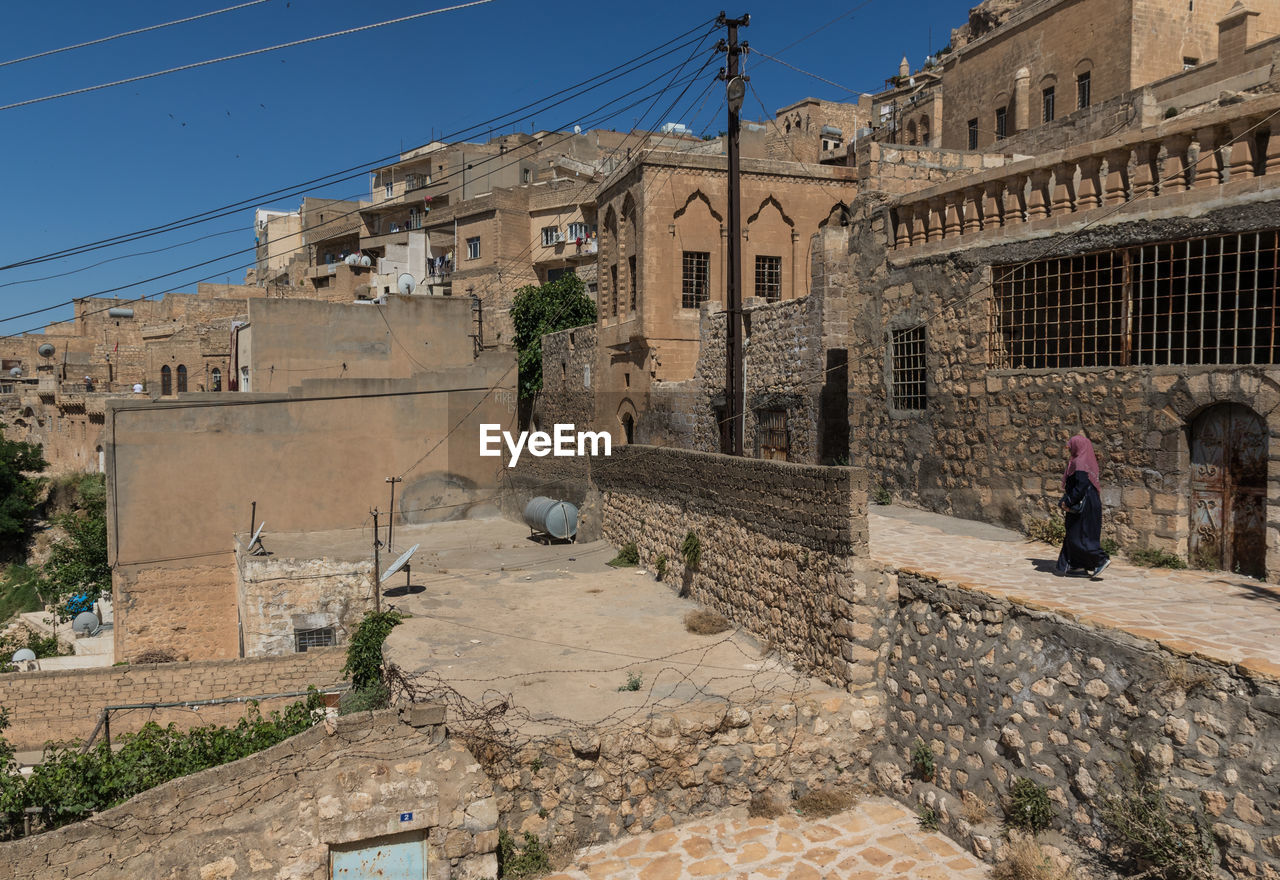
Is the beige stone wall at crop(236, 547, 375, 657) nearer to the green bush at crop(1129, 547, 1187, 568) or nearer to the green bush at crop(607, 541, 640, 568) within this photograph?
the green bush at crop(607, 541, 640, 568)

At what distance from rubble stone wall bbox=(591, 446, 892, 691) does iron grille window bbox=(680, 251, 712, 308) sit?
268 inches

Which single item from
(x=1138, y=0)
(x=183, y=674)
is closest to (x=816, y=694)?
(x=183, y=674)

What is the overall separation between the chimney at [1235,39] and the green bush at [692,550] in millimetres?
14331

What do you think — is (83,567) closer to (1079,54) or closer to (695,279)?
(695,279)

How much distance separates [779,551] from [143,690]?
11036mm

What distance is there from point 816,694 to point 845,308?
7.54 meters

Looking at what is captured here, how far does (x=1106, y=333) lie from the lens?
9625mm

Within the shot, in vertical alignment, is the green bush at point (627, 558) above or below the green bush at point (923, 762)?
above

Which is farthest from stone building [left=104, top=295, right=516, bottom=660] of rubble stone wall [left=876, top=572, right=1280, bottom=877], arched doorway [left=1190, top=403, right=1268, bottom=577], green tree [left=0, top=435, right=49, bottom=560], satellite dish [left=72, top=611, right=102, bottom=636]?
green tree [left=0, top=435, right=49, bottom=560]

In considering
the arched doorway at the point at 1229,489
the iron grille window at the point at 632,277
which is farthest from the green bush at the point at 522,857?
the iron grille window at the point at 632,277

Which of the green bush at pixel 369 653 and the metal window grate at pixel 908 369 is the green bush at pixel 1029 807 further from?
the green bush at pixel 369 653

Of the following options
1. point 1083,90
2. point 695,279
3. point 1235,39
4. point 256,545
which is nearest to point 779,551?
point 695,279

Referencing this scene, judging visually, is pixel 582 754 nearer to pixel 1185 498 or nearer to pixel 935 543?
pixel 935 543

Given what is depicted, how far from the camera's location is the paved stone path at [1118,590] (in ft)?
20.7
